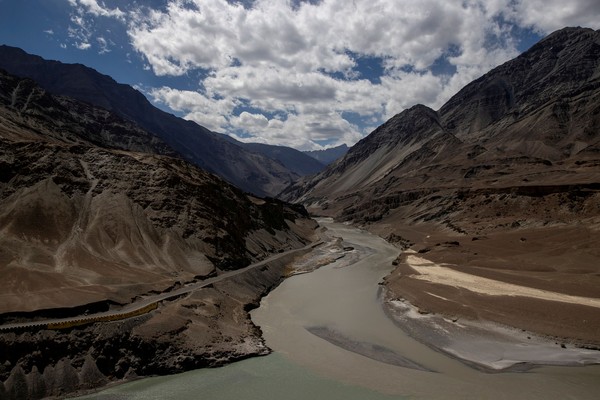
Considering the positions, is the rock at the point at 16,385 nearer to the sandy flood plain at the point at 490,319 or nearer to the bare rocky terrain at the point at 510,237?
the sandy flood plain at the point at 490,319

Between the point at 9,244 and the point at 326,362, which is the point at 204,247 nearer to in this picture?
the point at 9,244

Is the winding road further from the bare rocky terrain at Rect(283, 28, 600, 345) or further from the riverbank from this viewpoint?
the bare rocky terrain at Rect(283, 28, 600, 345)

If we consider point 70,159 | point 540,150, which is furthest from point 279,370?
point 540,150

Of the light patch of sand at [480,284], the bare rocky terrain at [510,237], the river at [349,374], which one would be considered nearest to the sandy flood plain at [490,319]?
the light patch of sand at [480,284]

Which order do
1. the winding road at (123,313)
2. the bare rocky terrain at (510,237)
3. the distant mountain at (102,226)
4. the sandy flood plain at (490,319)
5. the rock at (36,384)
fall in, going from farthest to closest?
the bare rocky terrain at (510,237), the distant mountain at (102,226), the sandy flood plain at (490,319), the winding road at (123,313), the rock at (36,384)

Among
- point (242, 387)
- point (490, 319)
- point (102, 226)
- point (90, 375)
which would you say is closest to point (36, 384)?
point (90, 375)

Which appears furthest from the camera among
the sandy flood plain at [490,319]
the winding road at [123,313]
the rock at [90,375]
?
the sandy flood plain at [490,319]

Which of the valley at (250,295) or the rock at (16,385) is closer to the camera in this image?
the rock at (16,385)
